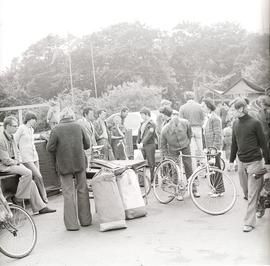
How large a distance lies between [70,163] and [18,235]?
137 centimetres

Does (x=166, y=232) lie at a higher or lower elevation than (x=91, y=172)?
lower

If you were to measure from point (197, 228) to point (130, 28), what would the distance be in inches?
814

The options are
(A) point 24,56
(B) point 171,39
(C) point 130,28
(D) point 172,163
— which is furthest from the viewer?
(B) point 171,39

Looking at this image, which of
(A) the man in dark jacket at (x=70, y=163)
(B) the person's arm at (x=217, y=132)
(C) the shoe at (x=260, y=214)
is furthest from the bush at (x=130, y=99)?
(C) the shoe at (x=260, y=214)

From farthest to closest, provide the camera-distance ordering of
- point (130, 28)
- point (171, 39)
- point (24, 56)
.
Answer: point (171, 39) < point (130, 28) < point (24, 56)

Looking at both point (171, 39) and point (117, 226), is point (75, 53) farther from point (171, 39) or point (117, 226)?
point (117, 226)

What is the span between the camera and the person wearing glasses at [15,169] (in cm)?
750

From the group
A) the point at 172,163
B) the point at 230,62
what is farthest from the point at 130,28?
the point at 172,163

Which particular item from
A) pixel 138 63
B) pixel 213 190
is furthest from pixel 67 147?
pixel 138 63

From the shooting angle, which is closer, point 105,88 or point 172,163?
point 172,163

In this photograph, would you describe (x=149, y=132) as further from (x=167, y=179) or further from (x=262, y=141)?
(x=262, y=141)

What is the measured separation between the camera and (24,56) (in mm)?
20734

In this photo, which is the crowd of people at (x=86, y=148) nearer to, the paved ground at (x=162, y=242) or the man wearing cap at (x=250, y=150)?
the man wearing cap at (x=250, y=150)

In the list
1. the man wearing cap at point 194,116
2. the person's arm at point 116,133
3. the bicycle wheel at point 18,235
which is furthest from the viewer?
the person's arm at point 116,133
